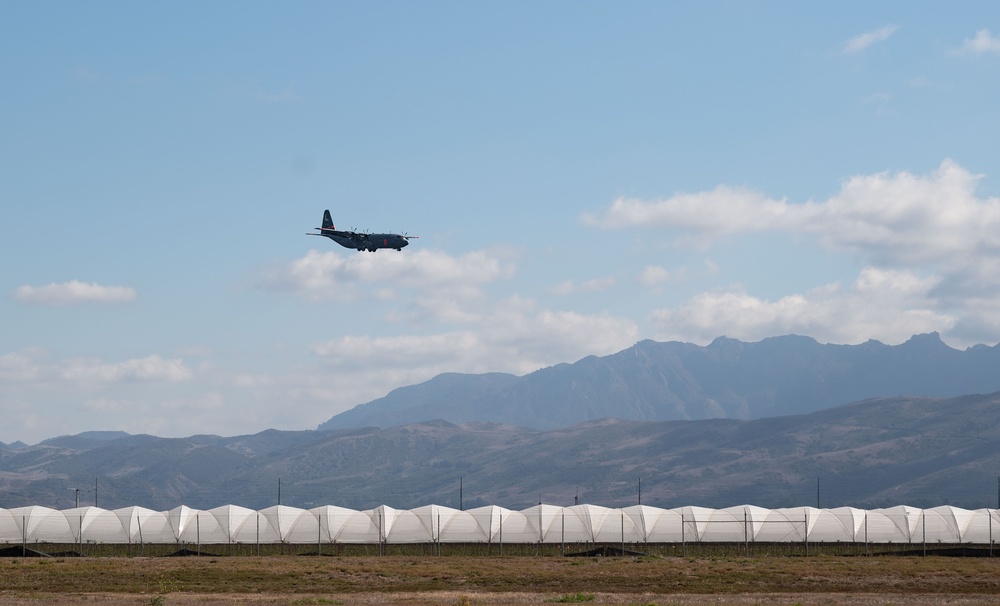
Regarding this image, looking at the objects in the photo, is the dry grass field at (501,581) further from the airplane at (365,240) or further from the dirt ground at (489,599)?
the airplane at (365,240)

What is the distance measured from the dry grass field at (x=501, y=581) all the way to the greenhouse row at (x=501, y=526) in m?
20.7

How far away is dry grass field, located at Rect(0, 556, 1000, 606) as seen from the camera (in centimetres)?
7150

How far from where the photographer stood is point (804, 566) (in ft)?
306

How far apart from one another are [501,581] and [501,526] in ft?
131

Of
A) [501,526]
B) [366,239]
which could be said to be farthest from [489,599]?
[366,239]

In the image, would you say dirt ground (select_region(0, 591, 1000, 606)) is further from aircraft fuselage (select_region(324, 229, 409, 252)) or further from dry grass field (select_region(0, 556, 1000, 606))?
aircraft fuselage (select_region(324, 229, 409, 252))

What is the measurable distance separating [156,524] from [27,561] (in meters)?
27.9

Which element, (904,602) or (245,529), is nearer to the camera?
(904,602)

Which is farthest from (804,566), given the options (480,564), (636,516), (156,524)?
(156,524)

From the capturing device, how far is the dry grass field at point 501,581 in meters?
71.5

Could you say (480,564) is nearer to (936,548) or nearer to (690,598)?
(690,598)

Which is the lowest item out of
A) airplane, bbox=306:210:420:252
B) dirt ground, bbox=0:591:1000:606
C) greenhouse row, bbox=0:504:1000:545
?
dirt ground, bbox=0:591:1000:606

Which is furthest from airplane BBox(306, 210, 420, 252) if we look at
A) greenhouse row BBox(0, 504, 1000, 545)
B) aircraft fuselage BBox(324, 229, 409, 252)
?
greenhouse row BBox(0, 504, 1000, 545)

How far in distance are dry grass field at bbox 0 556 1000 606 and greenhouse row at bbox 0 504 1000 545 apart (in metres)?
20.7
